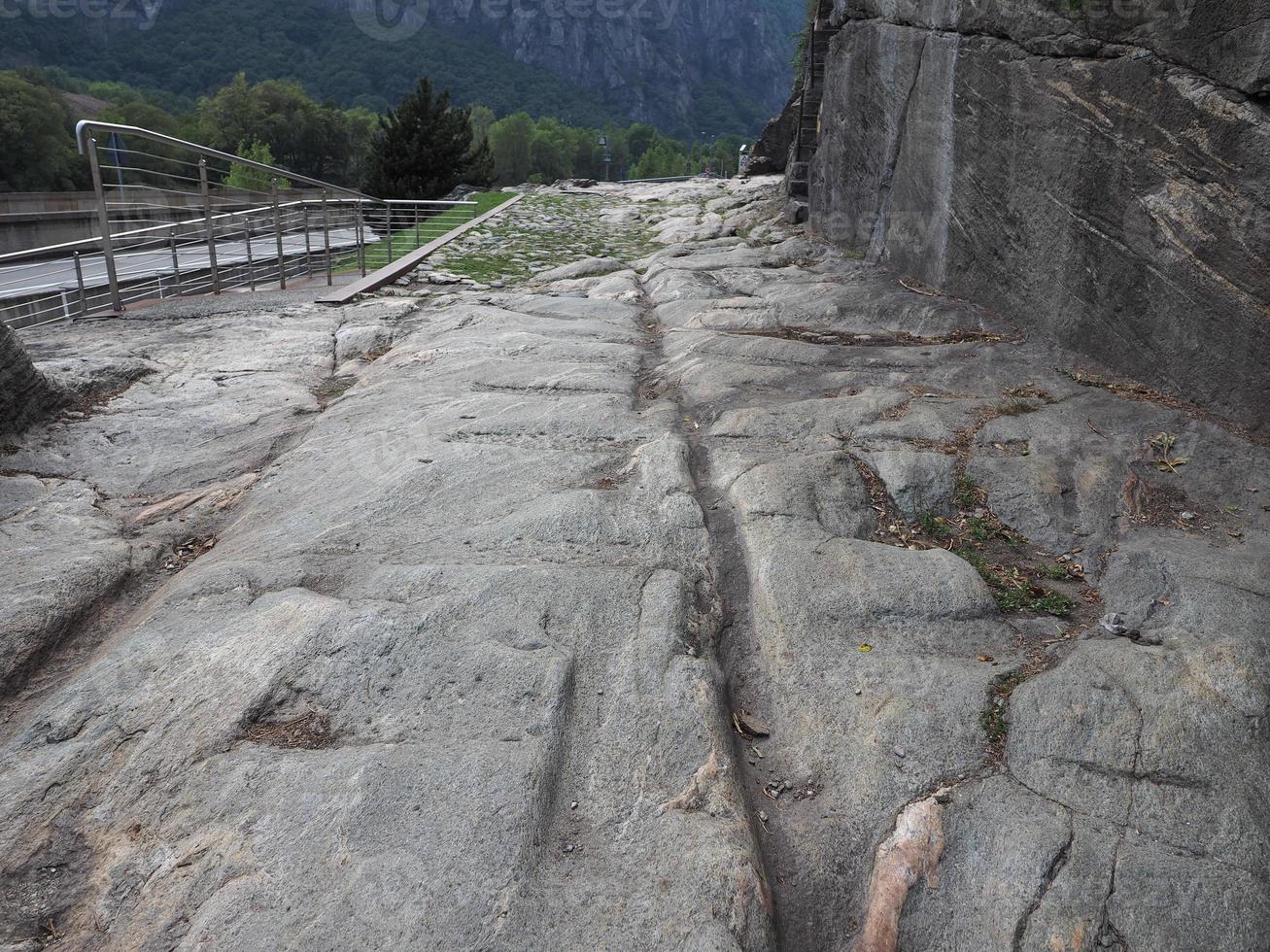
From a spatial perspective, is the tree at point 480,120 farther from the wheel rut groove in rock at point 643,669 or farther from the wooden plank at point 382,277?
the wheel rut groove in rock at point 643,669

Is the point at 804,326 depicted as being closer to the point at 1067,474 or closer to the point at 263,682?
the point at 1067,474

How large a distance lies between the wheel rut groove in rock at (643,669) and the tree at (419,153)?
26.3 meters

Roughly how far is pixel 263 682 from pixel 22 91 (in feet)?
161

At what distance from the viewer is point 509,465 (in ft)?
15.8

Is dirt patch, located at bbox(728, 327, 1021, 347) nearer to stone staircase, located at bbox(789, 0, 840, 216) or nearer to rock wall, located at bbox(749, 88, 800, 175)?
stone staircase, located at bbox(789, 0, 840, 216)

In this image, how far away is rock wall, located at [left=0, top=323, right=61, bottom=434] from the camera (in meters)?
4.91

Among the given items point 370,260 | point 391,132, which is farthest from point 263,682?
point 391,132

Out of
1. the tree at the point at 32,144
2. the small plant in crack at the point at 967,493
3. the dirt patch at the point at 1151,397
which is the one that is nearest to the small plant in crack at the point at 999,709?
the small plant in crack at the point at 967,493

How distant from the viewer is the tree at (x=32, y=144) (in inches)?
1534

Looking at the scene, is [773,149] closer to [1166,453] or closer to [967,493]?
[1166,453]

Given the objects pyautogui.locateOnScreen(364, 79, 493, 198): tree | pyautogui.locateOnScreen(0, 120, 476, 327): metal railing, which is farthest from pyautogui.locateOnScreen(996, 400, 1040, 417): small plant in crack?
pyautogui.locateOnScreen(364, 79, 493, 198): tree

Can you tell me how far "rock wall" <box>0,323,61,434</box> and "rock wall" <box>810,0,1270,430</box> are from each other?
6.51 metres

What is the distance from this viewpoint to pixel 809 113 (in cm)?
1485

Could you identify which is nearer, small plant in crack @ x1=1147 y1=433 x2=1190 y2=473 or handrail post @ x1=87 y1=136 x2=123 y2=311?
small plant in crack @ x1=1147 y1=433 x2=1190 y2=473
